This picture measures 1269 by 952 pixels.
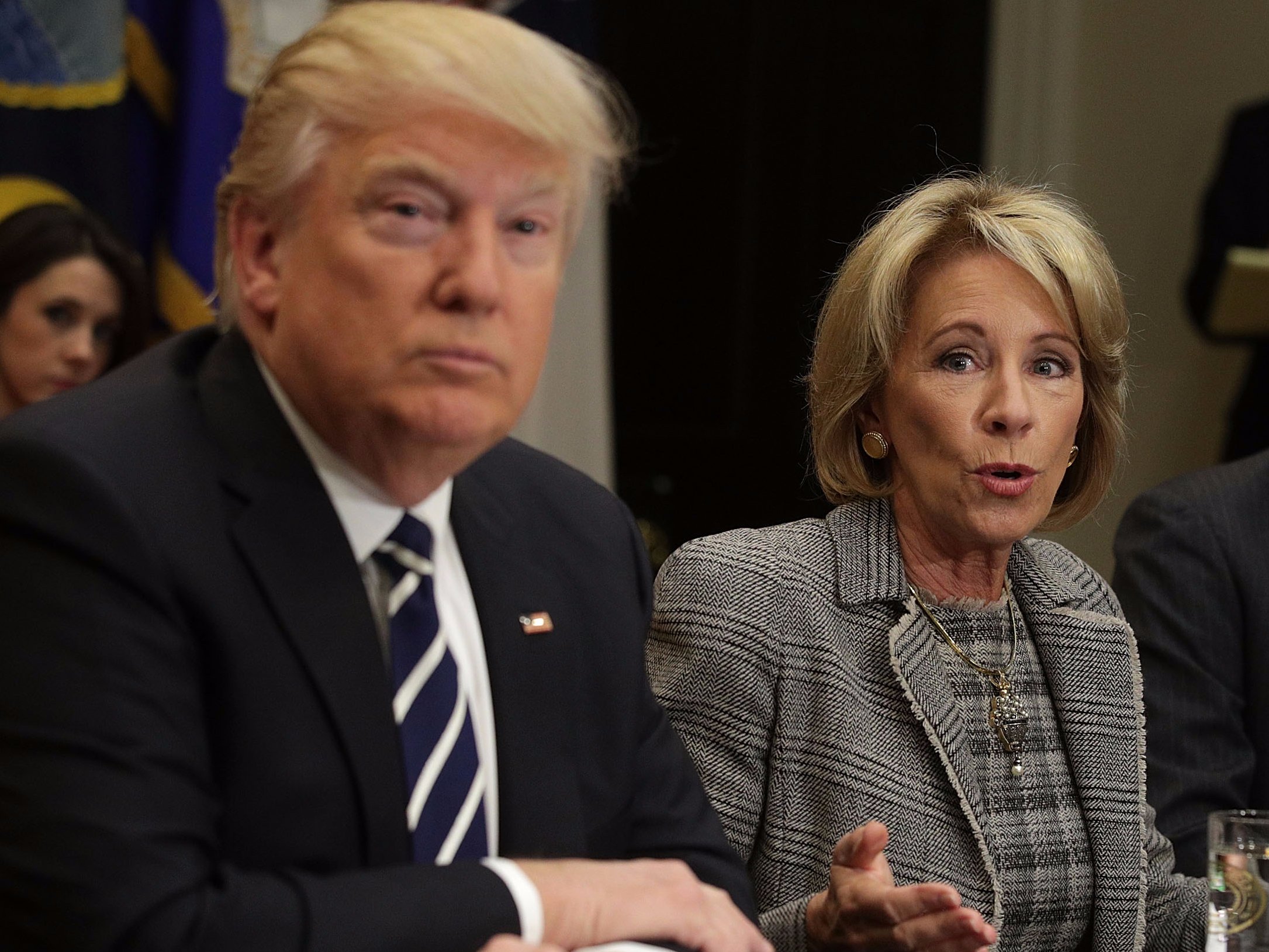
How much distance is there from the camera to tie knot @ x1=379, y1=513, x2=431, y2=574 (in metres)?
1.23

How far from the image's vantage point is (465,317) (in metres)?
1.15

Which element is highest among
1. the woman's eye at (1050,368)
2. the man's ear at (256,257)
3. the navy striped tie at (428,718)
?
the man's ear at (256,257)

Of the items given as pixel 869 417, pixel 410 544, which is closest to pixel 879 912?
pixel 410 544

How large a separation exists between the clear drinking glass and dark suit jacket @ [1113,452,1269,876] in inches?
22.7

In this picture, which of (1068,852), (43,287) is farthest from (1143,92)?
(1068,852)

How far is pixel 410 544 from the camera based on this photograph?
1240 millimetres

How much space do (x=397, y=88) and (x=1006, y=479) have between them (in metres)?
1.00

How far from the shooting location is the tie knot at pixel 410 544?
1230mm

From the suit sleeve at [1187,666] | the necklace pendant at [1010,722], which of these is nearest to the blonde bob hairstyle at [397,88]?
the necklace pendant at [1010,722]

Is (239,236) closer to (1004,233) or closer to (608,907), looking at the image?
(608,907)

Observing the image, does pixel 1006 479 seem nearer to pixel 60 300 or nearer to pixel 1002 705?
pixel 1002 705

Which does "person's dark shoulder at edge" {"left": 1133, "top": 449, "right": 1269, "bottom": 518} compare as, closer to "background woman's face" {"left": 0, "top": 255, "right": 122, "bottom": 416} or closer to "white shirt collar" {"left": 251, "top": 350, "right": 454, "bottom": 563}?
"white shirt collar" {"left": 251, "top": 350, "right": 454, "bottom": 563}

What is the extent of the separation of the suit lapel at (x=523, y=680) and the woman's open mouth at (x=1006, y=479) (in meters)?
0.68

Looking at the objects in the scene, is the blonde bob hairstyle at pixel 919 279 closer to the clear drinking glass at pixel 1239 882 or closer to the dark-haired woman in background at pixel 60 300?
the clear drinking glass at pixel 1239 882
